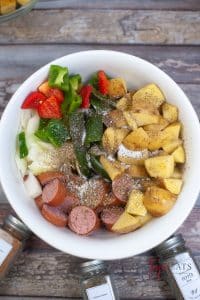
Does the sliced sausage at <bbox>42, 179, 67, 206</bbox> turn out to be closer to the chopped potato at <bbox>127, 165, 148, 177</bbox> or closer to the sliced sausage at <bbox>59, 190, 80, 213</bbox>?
the sliced sausage at <bbox>59, 190, 80, 213</bbox>

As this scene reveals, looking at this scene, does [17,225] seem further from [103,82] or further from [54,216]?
[103,82]

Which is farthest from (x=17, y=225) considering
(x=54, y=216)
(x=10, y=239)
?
(x=54, y=216)

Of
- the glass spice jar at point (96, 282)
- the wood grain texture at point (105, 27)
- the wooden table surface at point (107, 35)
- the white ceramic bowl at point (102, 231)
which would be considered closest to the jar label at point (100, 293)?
the glass spice jar at point (96, 282)

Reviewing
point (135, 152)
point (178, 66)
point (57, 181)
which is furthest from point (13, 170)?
point (178, 66)

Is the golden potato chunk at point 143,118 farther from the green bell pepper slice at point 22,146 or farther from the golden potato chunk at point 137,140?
the green bell pepper slice at point 22,146

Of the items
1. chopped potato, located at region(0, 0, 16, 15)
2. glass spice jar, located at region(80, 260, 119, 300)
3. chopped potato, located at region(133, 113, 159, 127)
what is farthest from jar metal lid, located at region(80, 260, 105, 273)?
chopped potato, located at region(0, 0, 16, 15)

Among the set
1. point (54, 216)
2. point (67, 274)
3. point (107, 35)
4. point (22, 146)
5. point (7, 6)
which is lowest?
point (67, 274)

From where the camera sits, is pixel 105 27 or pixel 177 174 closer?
pixel 177 174
